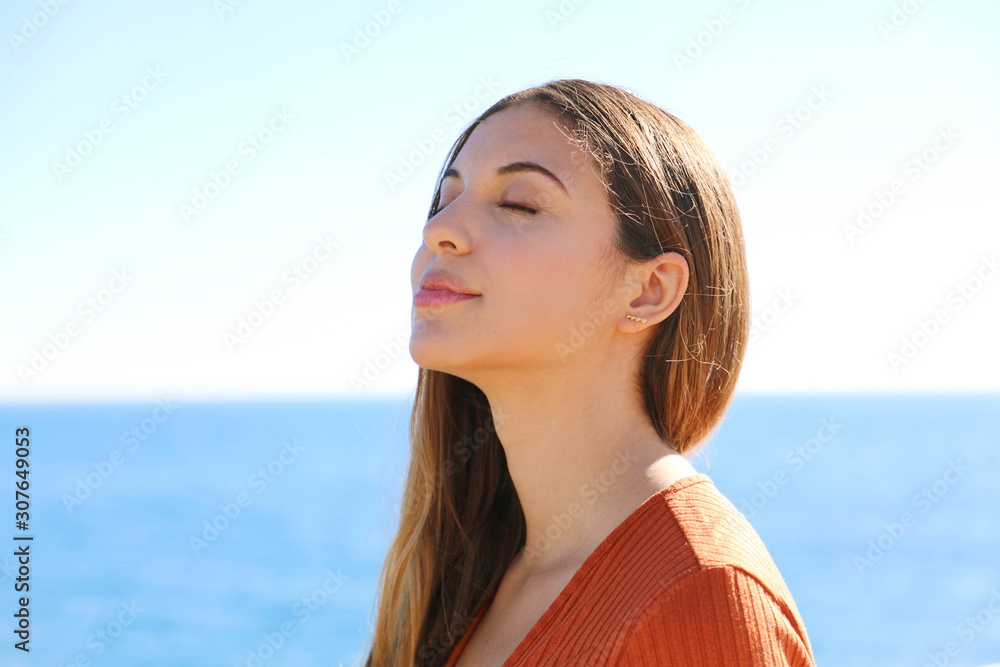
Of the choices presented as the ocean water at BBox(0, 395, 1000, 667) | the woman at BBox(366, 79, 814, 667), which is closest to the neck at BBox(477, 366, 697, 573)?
the woman at BBox(366, 79, 814, 667)

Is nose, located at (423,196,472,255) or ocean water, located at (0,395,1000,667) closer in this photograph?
nose, located at (423,196,472,255)

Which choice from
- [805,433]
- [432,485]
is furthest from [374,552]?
[805,433]

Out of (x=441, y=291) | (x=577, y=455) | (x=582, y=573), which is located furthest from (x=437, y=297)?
(x=582, y=573)

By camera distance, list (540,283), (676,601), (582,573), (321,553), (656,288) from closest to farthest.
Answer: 1. (676,601)
2. (582,573)
3. (540,283)
4. (656,288)
5. (321,553)

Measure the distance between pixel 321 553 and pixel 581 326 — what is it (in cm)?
2045

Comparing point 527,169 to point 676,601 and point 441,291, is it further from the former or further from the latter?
point 676,601

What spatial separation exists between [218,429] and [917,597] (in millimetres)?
55385

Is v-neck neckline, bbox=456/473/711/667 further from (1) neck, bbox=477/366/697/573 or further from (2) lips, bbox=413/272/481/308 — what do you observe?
(2) lips, bbox=413/272/481/308

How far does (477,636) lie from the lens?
1811mm

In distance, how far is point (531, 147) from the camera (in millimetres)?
1709

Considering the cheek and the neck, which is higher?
the cheek

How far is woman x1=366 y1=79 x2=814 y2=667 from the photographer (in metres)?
1.57

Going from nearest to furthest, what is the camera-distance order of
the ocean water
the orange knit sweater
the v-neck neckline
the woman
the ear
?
the orange knit sweater < the v-neck neckline < the woman < the ear < the ocean water

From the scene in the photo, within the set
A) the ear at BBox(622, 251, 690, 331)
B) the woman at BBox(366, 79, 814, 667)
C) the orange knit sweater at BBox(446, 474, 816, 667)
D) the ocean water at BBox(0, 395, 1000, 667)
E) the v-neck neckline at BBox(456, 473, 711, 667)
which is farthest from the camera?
the ocean water at BBox(0, 395, 1000, 667)
